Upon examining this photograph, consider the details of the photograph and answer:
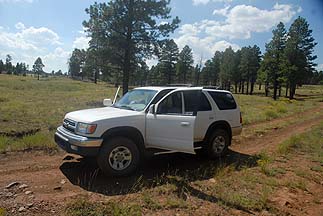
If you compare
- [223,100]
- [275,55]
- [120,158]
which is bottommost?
[120,158]

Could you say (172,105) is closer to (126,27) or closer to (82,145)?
(82,145)

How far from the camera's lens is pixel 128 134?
5926 mm

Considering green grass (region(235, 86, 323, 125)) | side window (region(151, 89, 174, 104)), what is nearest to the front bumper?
side window (region(151, 89, 174, 104))

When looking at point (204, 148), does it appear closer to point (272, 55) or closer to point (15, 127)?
point (15, 127)

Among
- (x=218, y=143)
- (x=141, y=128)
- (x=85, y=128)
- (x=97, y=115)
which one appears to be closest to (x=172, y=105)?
(x=141, y=128)

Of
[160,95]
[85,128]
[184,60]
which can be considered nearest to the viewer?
[85,128]

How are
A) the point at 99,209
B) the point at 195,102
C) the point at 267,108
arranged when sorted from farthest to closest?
the point at 267,108 → the point at 195,102 → the point at 99,209

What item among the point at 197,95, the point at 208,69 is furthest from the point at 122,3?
the point at 208,69

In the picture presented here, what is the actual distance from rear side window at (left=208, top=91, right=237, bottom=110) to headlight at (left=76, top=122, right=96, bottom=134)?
364cm

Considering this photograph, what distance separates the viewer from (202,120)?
7191mm

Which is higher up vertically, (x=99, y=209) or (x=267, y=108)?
(x=267, y=108)

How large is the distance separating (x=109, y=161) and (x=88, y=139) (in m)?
0.65

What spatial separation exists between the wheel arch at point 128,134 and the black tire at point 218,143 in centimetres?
216

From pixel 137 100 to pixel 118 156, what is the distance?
162cm
